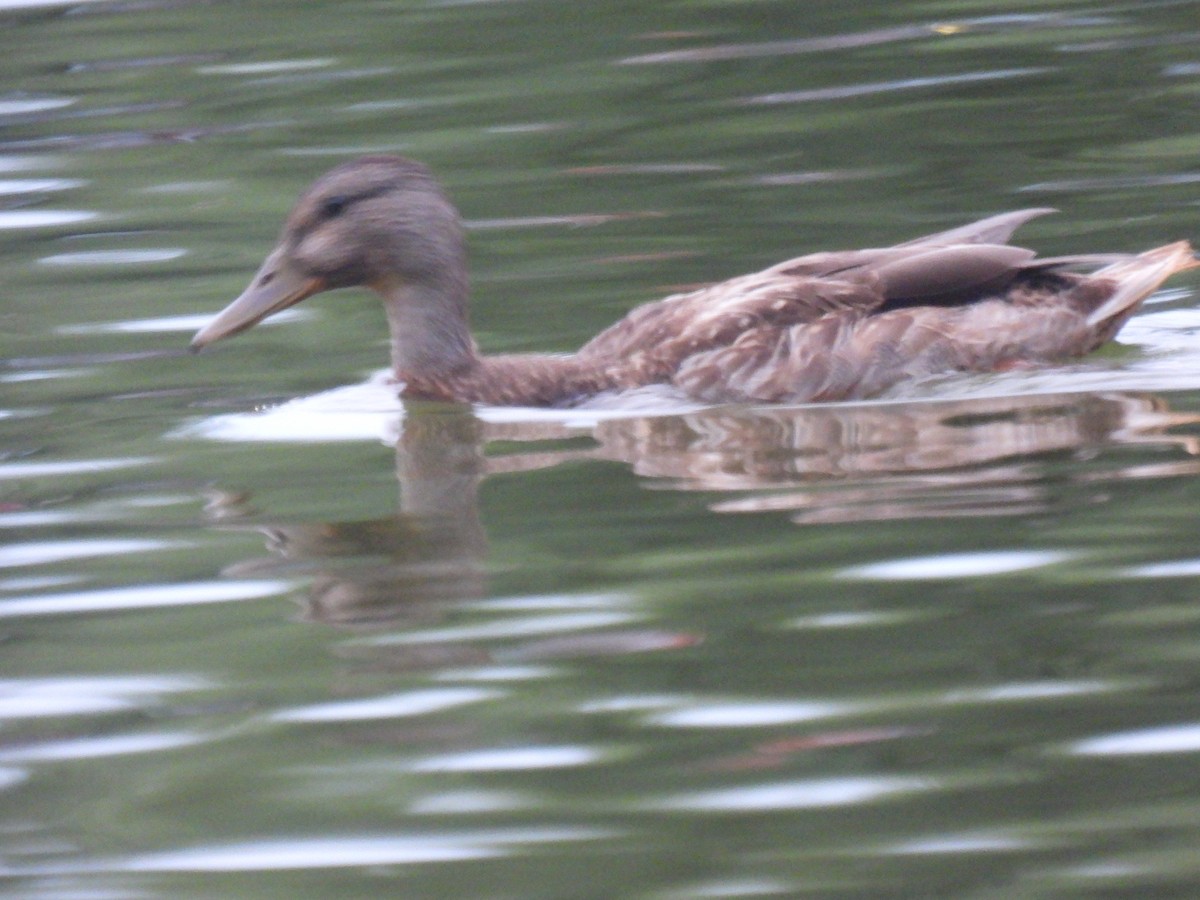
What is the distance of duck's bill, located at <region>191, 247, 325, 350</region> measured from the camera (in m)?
9.48

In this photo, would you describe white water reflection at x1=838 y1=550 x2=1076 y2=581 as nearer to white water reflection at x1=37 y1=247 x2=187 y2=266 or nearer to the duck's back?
the duck's back

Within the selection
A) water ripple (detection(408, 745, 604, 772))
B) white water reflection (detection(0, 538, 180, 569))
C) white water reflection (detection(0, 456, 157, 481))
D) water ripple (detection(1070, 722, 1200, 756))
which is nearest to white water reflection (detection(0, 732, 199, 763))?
water ripple (detection(408, 745, 604, 772))

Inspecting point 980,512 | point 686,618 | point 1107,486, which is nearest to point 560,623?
point 686,618

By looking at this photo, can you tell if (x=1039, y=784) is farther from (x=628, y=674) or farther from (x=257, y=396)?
(x=257, y=396)

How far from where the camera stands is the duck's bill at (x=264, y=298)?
9.48 m

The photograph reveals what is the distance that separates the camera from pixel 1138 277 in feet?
30.9

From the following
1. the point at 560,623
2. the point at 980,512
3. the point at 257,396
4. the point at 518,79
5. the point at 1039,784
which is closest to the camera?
the point at 1039,784

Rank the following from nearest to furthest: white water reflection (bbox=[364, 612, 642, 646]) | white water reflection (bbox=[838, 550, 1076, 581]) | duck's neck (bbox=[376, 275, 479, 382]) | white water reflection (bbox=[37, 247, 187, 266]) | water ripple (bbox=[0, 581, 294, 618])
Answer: white water reflection (bbox=[364, 612, 642, 646])
white water reflection (bbox=[838, 550, 1076, 581])
water ripple (bbox=[0, 581, 294, 618])
duck's neck (bbox=[376, 275, 479, 382])
white water reflection (bbox=[37, 247, 187, 266])

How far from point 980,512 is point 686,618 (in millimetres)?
1142

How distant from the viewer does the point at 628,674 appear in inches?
230

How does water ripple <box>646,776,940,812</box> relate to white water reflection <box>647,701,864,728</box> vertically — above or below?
below

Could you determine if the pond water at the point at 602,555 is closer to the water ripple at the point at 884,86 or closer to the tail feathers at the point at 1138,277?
the water ripple at the point at 884,86

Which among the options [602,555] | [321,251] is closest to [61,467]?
[321,251]

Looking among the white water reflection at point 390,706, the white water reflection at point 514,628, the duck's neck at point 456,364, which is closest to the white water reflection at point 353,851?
the white water reflection at point 390,706
